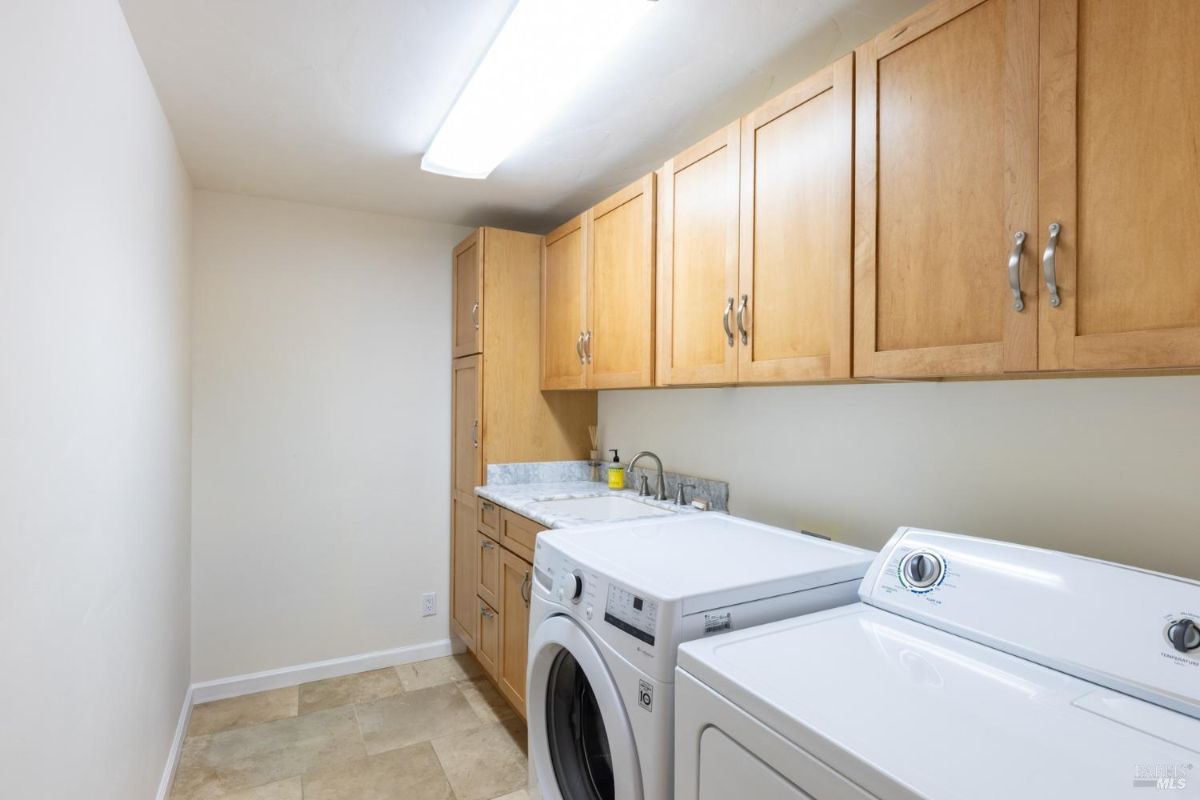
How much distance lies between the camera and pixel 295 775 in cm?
217

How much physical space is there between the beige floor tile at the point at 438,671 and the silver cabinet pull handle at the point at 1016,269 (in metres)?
2.77

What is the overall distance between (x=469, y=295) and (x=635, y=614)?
2.14 m

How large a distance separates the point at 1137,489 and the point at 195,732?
3198mm

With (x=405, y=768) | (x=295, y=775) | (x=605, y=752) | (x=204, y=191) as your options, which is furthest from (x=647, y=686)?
(x=204, y=191)

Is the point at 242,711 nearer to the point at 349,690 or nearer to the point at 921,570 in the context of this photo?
the point at 349,690

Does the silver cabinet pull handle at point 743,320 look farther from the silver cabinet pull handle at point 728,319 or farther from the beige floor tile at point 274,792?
the beige floor tile at point 274,792

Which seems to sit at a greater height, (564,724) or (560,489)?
(560,489)

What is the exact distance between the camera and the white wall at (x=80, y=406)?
3.05 ft

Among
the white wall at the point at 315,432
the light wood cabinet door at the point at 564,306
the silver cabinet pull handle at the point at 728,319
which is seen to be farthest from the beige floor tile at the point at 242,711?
the silver cabinet pull handle at the point at 728,319

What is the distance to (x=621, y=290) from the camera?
2271 millimetres

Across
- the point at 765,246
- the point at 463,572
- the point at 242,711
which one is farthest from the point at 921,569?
the point at 242,711

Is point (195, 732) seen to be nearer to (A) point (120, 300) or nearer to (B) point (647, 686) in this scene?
(A) point (120, 300)

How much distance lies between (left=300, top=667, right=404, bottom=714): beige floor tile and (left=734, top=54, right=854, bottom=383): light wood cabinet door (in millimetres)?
2266

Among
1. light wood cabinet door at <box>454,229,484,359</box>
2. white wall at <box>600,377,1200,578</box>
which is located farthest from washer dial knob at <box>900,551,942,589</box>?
light wood cabinet door at <box>454,229,484,359</box>
